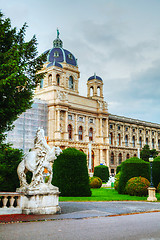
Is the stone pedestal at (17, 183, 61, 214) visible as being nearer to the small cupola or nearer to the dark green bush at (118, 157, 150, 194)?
the dark green bush at (118, 157, 150, 194)

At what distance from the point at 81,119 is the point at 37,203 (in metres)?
44.6

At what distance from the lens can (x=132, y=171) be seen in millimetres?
19234

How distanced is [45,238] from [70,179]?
34.4 ft

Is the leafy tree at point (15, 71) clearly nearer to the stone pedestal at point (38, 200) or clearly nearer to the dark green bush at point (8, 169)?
the dark green bush at point (8, 169)

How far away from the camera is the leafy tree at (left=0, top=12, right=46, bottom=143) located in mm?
8266

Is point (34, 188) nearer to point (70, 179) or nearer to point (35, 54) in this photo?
point (35, 54)

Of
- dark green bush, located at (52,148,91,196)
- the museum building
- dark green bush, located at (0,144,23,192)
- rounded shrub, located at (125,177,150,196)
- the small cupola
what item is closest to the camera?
dark green bush, located at (0,144,23,192)

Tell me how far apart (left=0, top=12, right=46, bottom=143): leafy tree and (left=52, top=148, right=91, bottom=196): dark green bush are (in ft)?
23.3

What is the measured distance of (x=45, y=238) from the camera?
5.59 metres


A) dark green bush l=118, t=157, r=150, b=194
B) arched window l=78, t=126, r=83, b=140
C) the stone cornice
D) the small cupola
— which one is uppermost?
the small cupola

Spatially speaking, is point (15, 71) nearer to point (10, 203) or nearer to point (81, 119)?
point (10, 203)

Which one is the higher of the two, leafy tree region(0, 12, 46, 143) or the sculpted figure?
leafy tree region(0, 12, 46, 143)

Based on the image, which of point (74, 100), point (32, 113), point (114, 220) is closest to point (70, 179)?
point (114, 220)

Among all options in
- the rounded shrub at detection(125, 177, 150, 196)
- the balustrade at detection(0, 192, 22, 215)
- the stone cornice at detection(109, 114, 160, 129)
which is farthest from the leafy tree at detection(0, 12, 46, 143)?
the stone cornice at detection(109, 114, 160, 129)
